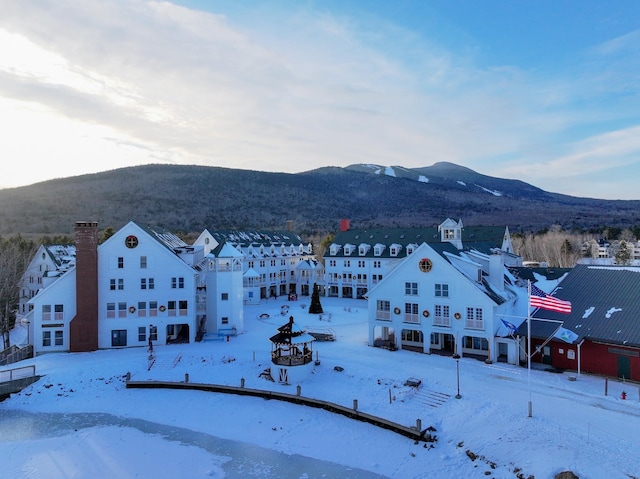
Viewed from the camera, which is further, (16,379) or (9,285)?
(9,285)

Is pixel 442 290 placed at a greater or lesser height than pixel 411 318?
greater

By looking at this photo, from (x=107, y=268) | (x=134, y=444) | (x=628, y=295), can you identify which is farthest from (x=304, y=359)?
(x=628, y=295)

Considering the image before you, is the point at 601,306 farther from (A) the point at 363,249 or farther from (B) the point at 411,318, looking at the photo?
(A) the point at 363,249

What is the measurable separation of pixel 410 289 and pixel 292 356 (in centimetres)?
1184

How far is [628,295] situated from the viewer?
1206 inches

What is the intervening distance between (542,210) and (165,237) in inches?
7584

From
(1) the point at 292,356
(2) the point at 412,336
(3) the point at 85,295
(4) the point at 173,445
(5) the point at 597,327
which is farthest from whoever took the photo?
(3) the point at 85,295

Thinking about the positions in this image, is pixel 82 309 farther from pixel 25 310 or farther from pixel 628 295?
pixel 628 295

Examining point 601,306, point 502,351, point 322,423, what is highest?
point 601,306

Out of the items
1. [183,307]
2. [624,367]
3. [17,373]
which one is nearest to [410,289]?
[624,367]

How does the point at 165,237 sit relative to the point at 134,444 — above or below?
above

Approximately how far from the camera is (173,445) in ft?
73.6

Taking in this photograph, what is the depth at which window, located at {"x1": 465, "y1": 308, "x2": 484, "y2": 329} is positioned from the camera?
33.2 m

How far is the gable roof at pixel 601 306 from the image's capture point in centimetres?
2798
